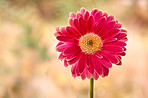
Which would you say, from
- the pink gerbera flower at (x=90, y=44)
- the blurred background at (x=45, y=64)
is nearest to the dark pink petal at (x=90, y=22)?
the pink gerbera flower at (x=90, y=44)

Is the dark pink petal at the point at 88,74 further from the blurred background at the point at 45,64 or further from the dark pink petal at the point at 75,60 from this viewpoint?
the blurred background at the point at 45,64

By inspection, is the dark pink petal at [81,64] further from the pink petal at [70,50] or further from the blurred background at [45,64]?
the blurred background at [45,64]

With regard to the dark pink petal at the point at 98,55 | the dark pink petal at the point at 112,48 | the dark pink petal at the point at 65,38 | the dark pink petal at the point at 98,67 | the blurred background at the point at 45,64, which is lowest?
the dark pink petal at the point at 98,67

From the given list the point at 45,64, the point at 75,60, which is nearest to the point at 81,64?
the point at 75,60

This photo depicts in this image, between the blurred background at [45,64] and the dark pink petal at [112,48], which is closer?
the dark pink petal at [112,48]

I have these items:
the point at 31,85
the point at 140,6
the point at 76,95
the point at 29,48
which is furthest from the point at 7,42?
the point at 140,6

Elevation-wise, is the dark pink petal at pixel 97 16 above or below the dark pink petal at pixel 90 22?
above

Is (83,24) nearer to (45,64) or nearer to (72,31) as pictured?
(72,31)

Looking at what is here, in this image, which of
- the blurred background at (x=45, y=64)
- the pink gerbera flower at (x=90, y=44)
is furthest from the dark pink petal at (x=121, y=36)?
the blurred background at (x=45, y=64)
